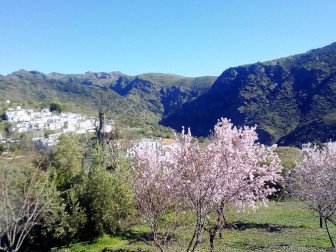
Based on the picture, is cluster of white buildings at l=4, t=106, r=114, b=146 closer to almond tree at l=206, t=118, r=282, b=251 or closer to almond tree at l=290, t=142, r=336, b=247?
almond tree at l=290, t=142, r=336, b=247

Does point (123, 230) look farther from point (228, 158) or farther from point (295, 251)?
point (228, 158)

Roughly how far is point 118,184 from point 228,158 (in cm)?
1951

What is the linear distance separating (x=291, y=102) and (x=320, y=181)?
133345mm

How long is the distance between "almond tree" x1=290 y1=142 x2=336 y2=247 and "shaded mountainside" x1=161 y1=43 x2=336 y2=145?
254 ft

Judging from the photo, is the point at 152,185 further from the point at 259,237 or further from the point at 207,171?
the point at 259,237

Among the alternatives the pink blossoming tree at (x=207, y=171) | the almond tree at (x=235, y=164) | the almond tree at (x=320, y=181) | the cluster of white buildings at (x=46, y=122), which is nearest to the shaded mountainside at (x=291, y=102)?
the cluster of white buildings at (x=46, y=122)

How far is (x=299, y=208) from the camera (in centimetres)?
4250

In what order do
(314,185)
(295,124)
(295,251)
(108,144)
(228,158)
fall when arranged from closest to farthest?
(228,158), (295,251), (314,185), (108,144), (295,124)

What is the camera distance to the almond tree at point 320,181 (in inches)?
890

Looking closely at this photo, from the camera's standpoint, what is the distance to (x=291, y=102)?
15088cm

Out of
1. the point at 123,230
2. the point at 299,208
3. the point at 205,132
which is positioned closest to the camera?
the point at 123,230

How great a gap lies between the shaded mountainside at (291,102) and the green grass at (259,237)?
235ft

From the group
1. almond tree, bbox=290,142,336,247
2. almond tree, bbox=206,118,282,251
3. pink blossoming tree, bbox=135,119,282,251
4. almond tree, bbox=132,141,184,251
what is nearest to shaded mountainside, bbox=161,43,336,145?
almond tree, bbox=290,142,336,247

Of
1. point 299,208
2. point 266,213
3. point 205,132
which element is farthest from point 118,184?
point 205,132
